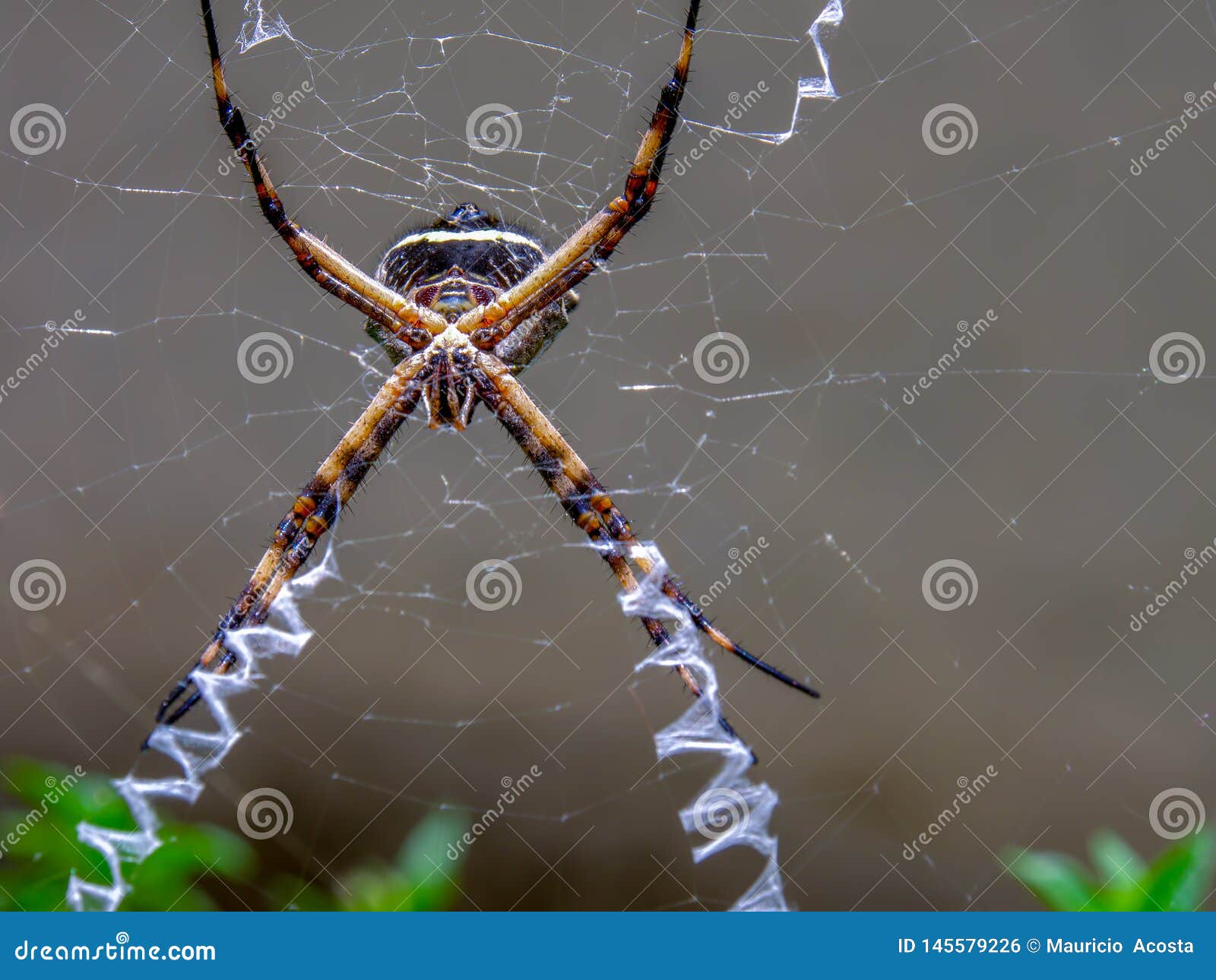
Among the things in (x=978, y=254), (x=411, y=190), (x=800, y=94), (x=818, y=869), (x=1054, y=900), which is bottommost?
(x=818, y=869)

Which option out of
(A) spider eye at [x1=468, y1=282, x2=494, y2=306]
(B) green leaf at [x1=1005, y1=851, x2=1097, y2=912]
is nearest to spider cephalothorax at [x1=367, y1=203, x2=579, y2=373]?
(A) spider eye at [x1=468, y1=282, x2=494, y2=306]

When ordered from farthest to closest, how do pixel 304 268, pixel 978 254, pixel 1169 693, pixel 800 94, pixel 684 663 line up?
pixel 978 254 → pixel 1169 693 → pixel 800 94 → pixel 684 663 → pixel 304 268

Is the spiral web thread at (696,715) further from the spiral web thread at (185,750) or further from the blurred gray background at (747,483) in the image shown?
Answer: the blurred gray background at (747,483)

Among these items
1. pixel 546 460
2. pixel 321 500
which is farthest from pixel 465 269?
pixel 321 500

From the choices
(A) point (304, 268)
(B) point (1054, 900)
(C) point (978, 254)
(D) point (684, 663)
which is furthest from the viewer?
(C) point (978, 254)

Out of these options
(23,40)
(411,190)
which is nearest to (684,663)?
(411,190)

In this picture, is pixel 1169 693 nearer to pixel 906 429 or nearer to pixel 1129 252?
pixel 906 429

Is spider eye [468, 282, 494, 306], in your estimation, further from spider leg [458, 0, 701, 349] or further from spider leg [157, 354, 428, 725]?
spider leg [157, 354, 428, 725]

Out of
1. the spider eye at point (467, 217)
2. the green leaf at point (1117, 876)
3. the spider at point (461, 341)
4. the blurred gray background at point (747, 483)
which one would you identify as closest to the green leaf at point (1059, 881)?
the green leaf at point (1117, 876)
